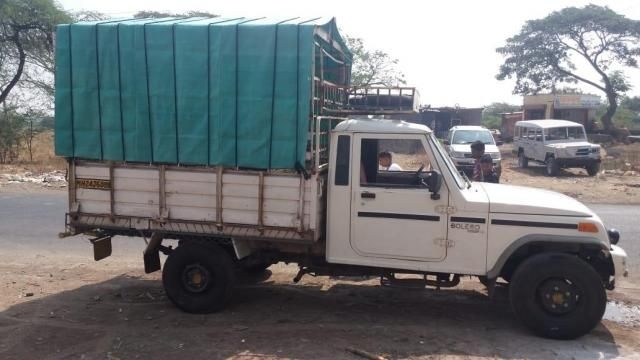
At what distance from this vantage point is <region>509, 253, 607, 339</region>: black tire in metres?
4.81

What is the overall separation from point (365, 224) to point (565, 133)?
18.8 metres

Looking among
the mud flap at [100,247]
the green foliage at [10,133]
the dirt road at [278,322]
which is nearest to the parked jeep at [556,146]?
the dirt road at [278,322]

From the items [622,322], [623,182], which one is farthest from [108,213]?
[623,182]

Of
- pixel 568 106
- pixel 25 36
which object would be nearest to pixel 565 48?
pixel 568 106

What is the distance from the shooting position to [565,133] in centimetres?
2158

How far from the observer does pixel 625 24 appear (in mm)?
34688

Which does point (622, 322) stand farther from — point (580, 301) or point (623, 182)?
point (623, 182)

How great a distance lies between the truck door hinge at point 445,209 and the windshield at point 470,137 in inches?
604

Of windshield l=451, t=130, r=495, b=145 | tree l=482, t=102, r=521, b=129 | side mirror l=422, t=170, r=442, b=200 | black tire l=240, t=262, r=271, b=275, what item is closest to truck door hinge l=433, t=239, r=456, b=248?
side mirror l=422, t=170, r=442, b=200

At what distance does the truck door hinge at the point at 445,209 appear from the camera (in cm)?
500

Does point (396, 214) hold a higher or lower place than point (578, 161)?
lower

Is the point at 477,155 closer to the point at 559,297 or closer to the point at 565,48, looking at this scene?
the point at 559,297

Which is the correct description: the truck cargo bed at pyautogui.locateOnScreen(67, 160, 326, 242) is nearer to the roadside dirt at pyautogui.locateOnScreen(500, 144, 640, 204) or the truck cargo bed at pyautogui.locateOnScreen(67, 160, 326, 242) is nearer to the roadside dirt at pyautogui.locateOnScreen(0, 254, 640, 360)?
the roadside dirt at pyautogui.locateOnScreen(0, 254, 640, 360)

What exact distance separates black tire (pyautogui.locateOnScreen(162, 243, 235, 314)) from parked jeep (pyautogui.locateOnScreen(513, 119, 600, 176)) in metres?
17.7
